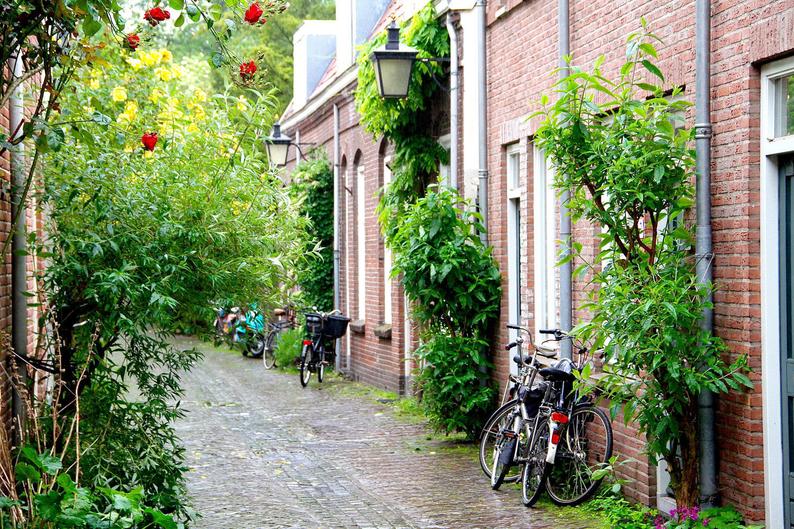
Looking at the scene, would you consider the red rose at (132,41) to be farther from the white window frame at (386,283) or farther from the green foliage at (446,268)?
the white window frame at (386,283)

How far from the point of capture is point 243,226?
25.0 feet

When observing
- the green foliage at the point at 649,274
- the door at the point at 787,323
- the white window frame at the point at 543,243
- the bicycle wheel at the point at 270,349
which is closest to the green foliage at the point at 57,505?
the green foliage at the point at 649,274

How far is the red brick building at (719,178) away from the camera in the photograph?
7000mm

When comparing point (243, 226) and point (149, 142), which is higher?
point (149, 142)

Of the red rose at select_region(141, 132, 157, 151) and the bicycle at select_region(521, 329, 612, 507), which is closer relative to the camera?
the red rose at select_region(141, 132, 157, 151)

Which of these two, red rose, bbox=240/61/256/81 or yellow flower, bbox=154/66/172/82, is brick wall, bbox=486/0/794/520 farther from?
yellow flower, bbox=154/66/172/82

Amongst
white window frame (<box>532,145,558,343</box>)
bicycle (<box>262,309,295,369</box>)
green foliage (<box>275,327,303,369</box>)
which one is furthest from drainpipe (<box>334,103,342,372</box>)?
white window frame (<box>532,145,558,343</box>)

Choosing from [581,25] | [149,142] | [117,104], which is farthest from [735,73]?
[117,104]

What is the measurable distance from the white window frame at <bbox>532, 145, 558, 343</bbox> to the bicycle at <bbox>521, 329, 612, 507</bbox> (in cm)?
172

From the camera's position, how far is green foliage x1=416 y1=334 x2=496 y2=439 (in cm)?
1202

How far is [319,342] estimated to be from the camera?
1895 centimetres

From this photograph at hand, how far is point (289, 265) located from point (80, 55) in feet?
7.41

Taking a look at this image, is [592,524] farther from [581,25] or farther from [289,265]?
[581,25]

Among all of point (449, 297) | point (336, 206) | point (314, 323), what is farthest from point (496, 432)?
point (336, 206)
